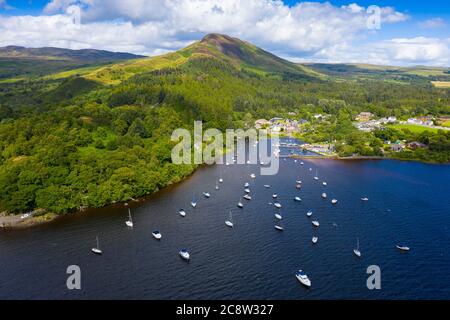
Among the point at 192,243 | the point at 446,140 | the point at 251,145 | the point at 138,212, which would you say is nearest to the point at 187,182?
the point at 138,212

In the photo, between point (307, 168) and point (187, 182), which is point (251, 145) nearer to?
point (307, 168)

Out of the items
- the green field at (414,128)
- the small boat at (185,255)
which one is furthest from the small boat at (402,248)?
the green field at (414,128)

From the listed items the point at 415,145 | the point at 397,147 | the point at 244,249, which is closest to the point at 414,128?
the point at 415,145

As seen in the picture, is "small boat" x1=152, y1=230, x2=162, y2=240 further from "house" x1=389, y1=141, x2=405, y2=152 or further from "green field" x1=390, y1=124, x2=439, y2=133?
"green field" x1=390, y1=124, x2=439, y2=133

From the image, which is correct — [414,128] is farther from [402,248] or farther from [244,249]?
[244,249]

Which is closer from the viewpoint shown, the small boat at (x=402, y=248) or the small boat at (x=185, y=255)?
the small boat at (x=185, y=255)

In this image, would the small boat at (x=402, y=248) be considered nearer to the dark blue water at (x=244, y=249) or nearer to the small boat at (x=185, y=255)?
the dark blue water at (x=244, y=249)

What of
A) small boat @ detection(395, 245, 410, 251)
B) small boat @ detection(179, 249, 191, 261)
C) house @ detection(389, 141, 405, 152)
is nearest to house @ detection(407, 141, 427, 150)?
house @ detection(389, 141, 405, 152)
